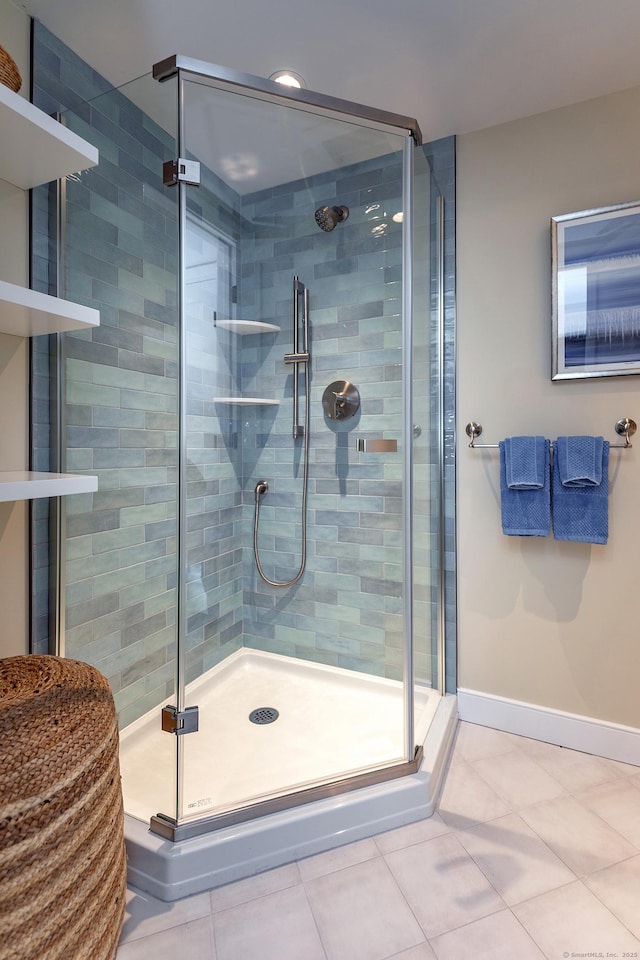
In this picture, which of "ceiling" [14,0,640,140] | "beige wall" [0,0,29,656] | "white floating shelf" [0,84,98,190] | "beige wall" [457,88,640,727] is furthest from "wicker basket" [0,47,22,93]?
"beige wall" [457,88,640,727]

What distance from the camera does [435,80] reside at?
1.76 meters

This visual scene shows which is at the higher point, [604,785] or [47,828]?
[47,828]

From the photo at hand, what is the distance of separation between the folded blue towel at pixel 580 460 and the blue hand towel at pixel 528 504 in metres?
0.07

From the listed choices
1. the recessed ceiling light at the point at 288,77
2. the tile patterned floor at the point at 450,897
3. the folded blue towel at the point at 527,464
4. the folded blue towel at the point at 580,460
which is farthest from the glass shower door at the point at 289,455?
the folded blue towel at the point at 580,460

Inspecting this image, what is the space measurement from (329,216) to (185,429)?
→ 0.94 meters

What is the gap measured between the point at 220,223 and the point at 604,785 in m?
2.27

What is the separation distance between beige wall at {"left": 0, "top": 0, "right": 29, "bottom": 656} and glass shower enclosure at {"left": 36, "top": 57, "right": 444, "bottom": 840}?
0.40 ft

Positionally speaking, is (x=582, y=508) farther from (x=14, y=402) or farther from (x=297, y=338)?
(x=14, y=402)

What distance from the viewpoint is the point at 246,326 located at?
64.7 inches

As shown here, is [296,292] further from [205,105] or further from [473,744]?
[473,744]

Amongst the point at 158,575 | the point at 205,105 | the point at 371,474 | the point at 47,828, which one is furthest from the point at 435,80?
the point at 47,828

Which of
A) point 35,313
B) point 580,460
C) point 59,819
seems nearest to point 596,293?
point 580,460

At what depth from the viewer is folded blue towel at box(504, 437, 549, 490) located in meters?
1.87

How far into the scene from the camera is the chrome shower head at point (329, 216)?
171 centimetres
